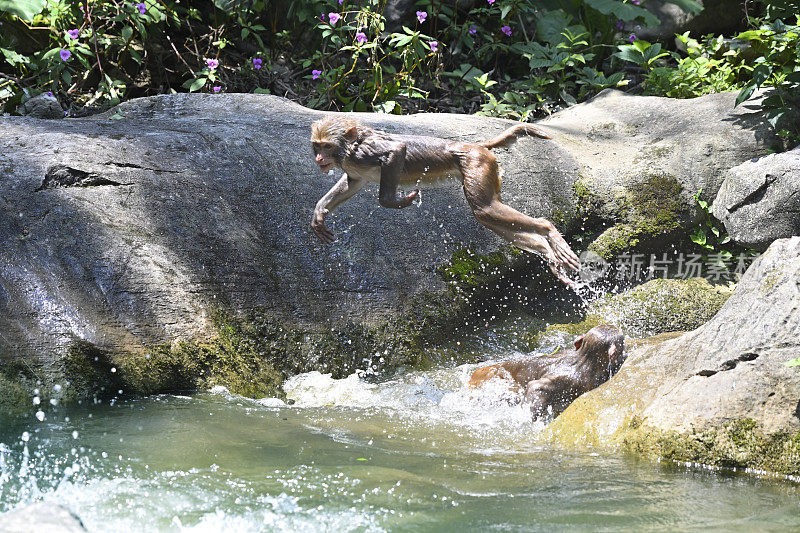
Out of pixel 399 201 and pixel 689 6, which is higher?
pixel 689 6

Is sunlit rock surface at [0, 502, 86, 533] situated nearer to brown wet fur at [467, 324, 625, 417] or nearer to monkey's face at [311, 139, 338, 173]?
brown wet fur at [467, 324, 625, 417]

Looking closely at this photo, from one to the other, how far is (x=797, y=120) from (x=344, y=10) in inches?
192

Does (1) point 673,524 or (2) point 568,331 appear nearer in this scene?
(1) point 673,524

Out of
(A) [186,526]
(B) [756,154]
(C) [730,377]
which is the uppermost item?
(B) [756,154]

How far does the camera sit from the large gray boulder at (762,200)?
6.25m

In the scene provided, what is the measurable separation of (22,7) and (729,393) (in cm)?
682

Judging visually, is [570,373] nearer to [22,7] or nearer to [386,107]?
[386,107]

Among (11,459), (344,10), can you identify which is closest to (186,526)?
(11,459)

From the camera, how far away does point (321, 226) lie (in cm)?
545

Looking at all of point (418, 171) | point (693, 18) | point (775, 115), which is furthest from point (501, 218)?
point (693, 18)

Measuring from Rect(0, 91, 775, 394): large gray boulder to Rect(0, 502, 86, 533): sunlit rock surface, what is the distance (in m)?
2.28

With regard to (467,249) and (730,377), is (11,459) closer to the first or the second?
(730,377)

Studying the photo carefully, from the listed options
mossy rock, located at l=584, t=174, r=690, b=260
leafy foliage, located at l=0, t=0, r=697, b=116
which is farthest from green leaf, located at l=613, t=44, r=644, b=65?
mossy rock, located at l=584, t=174, r=690, b=260

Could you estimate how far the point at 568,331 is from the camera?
21.4 ft
